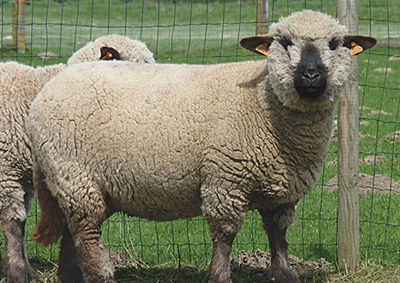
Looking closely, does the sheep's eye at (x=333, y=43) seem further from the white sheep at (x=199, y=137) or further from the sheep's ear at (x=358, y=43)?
the sheep's ear at (x=358, y=43)

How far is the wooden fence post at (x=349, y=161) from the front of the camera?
4.58m

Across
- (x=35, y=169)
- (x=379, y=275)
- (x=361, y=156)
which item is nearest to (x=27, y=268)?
(x=35, y=169)

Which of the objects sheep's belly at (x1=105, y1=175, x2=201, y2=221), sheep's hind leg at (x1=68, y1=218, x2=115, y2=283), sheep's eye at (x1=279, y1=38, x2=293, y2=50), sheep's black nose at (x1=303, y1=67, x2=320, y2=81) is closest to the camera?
sheep's black nose at (x1=303, y1=67, x2=320, y2=81)

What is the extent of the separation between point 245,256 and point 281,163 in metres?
1.47

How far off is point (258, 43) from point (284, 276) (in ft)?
5.31

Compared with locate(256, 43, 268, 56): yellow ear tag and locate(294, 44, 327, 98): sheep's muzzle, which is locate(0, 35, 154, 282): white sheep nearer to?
locate(256, 43, 268, 56): yellow ear tag

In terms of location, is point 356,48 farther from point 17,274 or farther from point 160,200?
point 17,274

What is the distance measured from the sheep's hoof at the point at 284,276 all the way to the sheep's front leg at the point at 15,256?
1.89 m

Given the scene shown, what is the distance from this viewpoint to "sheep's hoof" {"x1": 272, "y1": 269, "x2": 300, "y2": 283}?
4113mm

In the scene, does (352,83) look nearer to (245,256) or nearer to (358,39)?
(358,39)

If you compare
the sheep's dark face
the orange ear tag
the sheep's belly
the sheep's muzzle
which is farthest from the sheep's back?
the orange ear tag

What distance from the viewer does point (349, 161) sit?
4.68 meters

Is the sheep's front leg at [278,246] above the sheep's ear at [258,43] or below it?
below

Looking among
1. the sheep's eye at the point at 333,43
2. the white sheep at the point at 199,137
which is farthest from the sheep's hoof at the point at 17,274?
the sheep's eye at the point at 333,43
